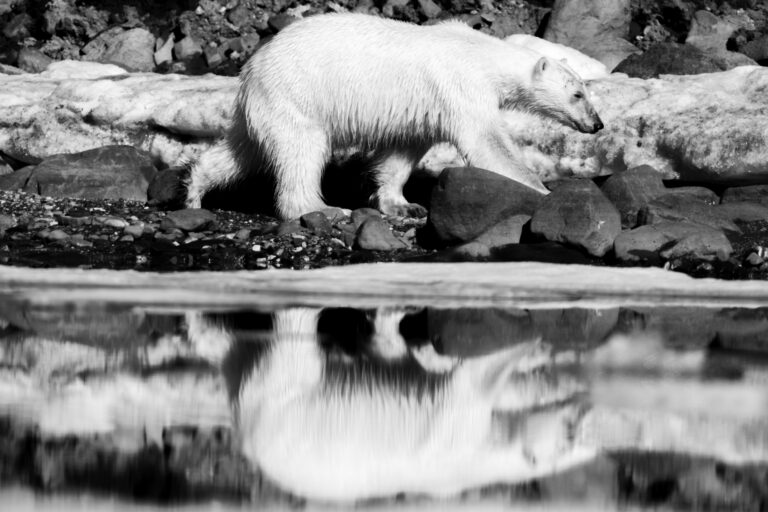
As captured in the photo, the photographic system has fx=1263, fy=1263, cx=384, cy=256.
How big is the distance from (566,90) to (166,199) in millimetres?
3842

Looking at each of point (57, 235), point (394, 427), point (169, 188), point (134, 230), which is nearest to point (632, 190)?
point (134, 230)

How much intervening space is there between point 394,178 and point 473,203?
5.15ft

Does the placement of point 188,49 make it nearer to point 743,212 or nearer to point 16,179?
point 16,179

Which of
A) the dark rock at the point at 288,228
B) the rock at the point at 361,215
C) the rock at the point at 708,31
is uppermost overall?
the rock at the point at 708,31

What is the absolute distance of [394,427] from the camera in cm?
383

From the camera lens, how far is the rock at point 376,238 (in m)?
9.73

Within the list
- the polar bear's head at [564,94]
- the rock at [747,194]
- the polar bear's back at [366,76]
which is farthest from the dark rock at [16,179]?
the rock at [747,194]

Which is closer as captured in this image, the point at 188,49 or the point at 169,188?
the point at 169,188

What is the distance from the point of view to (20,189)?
505 inches

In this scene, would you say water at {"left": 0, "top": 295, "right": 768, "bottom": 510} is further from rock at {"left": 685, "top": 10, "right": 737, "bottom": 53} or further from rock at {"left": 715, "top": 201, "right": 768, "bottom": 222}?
rock at {"left": 685, "top": 10, "right": 737, "bottom": 53}

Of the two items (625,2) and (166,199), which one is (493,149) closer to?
(166,199)

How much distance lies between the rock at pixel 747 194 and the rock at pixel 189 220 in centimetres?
444

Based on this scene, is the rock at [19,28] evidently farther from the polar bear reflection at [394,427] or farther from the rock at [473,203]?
the polar bear reflection at [394,427]

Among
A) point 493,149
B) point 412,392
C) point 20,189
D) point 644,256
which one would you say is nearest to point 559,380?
point 412,392
